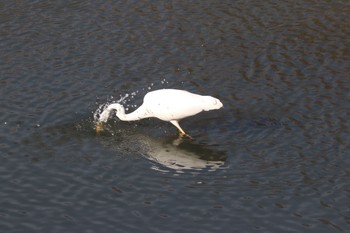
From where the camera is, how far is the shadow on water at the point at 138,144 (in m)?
24.5

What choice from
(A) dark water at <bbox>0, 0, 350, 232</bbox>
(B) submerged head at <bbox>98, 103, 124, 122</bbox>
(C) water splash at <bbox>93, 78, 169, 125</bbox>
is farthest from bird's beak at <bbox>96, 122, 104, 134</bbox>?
(C) water splash at <bbox>93, 78, 169, 125</bbox>

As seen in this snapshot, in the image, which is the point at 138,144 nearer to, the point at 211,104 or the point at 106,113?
the point at 106,113

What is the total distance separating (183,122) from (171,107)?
181cm

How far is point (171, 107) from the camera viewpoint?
84.0 ft

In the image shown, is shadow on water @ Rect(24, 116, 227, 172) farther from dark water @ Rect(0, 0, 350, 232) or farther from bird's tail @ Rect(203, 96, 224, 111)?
bird's tail @ Rect(203, 96, 224, 111)

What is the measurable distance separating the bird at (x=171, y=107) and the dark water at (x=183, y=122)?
0.56m

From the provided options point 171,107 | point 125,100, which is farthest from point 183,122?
point 125,100

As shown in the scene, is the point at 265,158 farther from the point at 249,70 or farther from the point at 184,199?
the point at 249,70

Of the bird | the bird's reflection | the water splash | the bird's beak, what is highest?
the bird

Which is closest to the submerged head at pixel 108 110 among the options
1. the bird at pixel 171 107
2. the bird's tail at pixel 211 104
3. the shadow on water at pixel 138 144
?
the bird at pixel 171 107

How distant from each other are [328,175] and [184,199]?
4.24m

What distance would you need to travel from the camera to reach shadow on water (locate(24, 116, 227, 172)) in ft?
80.5

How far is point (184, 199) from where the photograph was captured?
2227 centimetres

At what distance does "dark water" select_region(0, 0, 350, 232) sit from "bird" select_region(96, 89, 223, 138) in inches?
22.1
